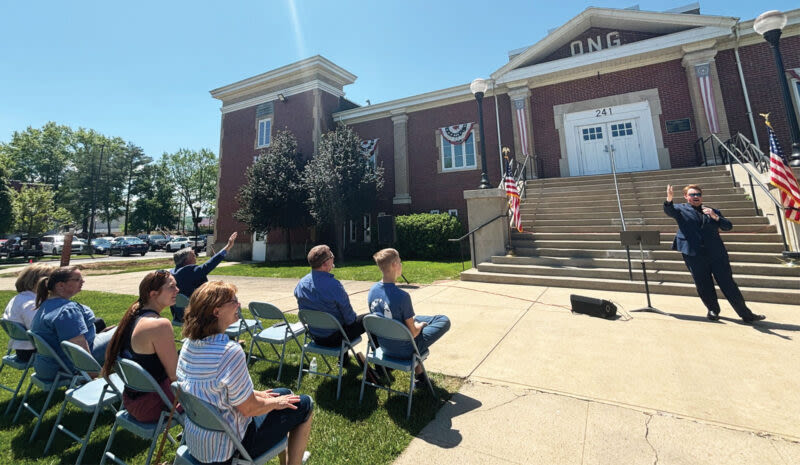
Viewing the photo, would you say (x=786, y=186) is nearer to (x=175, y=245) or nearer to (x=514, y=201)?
(x=514, y=201)

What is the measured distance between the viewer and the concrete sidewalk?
2.34 m

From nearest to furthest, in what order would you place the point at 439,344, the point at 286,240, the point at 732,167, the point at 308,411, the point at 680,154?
the point at 308,411, the point at 439,344, the point at 732,167, the point at 680,154, the point at 286,240

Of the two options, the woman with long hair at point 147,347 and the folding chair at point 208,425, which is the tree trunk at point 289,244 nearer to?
the woman with long hair at point 147,347

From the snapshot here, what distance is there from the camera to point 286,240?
64.8 feet

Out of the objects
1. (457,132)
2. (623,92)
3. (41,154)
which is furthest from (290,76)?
(41,154)

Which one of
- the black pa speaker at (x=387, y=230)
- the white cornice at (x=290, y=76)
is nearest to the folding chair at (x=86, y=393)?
the black pa speaker at (x=387, y=230)

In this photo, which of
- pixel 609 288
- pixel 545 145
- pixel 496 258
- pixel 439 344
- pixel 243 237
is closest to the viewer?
pixel 439 344

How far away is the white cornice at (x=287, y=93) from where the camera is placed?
19547 millimetres

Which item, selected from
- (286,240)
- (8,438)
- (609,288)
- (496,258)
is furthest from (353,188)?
(8,438)

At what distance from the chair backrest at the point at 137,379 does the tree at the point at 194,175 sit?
183ft

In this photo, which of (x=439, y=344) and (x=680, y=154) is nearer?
(x=439, y=344)

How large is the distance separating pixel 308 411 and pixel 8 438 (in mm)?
2956

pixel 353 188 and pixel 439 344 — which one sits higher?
pixel 353 188

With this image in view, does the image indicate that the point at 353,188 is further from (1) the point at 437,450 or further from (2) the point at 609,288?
(1) the point at 437,450
